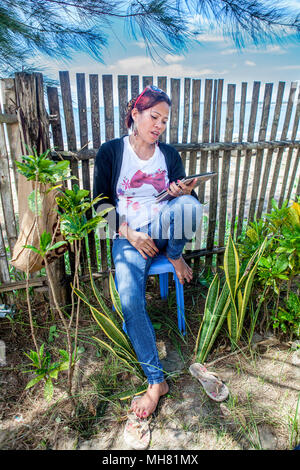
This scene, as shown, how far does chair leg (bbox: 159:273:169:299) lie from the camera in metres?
2.69

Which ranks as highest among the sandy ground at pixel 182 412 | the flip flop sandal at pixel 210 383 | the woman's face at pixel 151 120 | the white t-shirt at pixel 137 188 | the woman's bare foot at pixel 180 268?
the woman's face at pixel 151 120

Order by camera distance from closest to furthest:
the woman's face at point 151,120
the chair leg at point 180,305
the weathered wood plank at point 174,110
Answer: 1. the woman's face at point 151,120
2. the chair leg at point 180,305
3. the weathered wood plank at point 174,110

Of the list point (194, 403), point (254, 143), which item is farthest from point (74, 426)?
point (254, 143)

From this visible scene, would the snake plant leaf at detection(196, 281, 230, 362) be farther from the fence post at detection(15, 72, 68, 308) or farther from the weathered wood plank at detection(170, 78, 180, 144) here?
the fence post at detection(15, 72, 68, 308)

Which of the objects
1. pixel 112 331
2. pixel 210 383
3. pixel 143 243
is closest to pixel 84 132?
pixel 143 243

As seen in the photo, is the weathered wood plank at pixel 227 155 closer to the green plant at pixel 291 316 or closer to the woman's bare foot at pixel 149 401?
the green plant at pixel 291 316

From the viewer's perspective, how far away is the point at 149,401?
1.80m

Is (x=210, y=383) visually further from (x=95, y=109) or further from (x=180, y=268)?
(x=95, y=109)

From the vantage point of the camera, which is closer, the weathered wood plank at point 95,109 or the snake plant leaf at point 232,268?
the snake plant leaf at point 232,268

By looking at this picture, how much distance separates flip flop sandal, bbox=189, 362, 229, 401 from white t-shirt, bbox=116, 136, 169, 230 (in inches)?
41.6

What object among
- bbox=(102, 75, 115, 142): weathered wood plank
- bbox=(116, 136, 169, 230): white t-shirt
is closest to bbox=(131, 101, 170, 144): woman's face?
bbox=(116, 136, 169, 230): white t-shirt

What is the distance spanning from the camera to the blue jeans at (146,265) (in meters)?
1.91

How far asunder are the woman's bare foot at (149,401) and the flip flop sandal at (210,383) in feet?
0.77

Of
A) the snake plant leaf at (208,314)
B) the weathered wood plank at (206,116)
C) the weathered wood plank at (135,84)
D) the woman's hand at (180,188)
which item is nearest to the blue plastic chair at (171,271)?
the snake plant leaf at (208,314)
